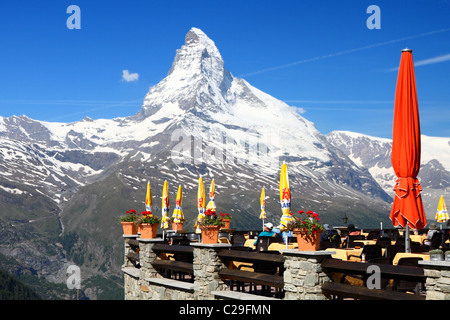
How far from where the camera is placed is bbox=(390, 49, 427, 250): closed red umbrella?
12.3 meters

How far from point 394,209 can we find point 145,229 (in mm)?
6693

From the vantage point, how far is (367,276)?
883 cm

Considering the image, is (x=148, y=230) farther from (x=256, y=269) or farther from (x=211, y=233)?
(x=256, y=269)

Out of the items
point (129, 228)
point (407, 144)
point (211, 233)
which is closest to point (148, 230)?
point (211, 233)

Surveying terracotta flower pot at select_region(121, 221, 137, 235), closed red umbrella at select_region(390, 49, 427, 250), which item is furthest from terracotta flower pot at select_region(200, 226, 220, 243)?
terracotta flower pot at select_region(121, 221, 137, 235)

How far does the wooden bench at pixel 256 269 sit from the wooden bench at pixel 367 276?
1.14m

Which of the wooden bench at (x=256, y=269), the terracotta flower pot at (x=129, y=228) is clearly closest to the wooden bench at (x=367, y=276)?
the wooden bench at (x=256, y=269)

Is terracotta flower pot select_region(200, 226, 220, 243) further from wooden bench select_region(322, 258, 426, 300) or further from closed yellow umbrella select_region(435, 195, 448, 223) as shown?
closed yellow umbrella select_region(435, 195, 448, 223)

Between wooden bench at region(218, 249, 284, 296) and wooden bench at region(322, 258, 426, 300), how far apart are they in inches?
44.7

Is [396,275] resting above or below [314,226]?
below
